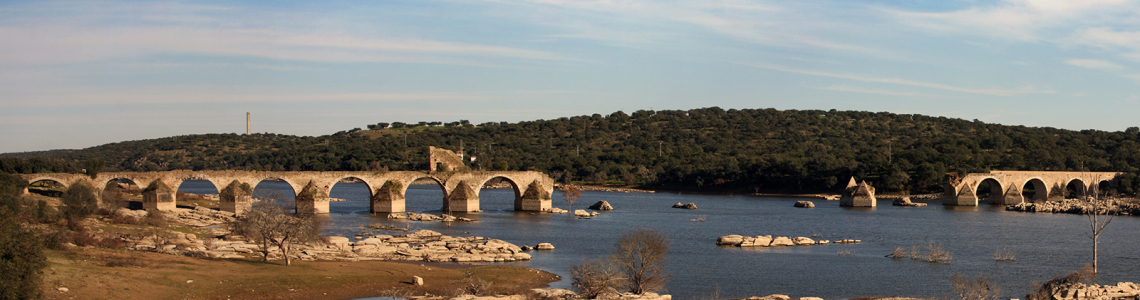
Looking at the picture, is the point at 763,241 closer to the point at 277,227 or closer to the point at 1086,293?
the point at 1086,293

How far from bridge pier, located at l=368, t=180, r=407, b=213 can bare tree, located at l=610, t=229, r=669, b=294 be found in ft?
121

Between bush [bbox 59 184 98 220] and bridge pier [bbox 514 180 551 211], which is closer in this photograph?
bush [bbox 59 184 98 220]

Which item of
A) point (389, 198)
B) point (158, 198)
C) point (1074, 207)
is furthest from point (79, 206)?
point (1074, 207)

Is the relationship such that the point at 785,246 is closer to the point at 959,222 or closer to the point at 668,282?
the point at 668,282

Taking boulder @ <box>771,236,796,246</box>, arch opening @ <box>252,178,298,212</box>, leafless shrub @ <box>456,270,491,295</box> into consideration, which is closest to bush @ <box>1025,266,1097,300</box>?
leafless shrub @ <box>456,270,491,295</box>

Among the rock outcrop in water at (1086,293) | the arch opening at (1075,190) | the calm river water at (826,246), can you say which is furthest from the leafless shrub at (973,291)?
the arch opening at (1075,190)

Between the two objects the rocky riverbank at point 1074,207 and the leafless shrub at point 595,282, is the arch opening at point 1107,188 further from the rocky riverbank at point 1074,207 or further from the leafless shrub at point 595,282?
the leafless shrub at point 595,282

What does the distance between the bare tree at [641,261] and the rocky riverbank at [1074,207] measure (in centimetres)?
5154

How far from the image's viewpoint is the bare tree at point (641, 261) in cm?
2341

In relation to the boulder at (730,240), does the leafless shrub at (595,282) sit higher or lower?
higher

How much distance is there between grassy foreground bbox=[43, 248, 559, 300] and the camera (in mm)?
21133

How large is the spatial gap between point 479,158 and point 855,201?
2306 inches

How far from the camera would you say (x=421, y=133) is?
15625 centimetres

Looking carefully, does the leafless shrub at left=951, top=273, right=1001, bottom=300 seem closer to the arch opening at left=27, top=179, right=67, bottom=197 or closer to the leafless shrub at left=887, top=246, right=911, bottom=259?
the leafless shrub at left=887, top=246, right=911, bottom=259
